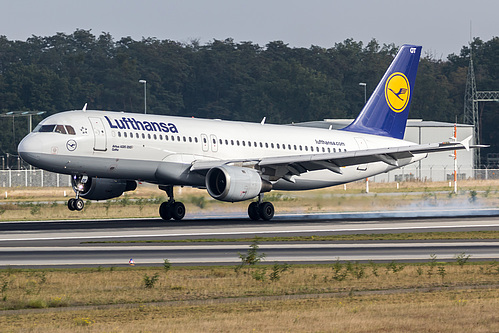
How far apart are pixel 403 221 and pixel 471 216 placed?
504 centimetres

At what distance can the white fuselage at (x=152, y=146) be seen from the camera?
3791 centimetres

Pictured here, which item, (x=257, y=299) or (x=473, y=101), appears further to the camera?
(x=473, y=101)

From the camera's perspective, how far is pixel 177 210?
42.8 m

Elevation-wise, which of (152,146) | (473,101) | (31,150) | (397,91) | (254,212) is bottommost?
(254,212)

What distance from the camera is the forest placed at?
127m

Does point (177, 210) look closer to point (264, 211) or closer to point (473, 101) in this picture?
point (264, 211)

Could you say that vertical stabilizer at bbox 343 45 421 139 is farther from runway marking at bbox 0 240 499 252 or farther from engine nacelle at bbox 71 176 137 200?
runway marking at bbox 0 240 499 252

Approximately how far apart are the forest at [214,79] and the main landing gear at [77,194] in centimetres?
7760

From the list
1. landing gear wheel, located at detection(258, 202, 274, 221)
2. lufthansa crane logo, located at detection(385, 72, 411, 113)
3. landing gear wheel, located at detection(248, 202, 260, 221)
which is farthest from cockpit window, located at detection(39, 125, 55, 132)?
lufthansa crane logo, located at detection(385, 72, 411, 113)

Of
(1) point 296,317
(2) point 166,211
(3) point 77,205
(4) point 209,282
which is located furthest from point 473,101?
(1) point 296,317

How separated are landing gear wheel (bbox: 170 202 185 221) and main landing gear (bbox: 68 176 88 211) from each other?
15.3ft

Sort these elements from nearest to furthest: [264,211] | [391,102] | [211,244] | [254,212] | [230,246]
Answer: [230,246] < [211,244] < [264,211] < [254,212] < [391,102]

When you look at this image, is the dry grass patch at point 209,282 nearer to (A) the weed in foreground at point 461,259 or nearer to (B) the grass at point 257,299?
(B) the grass at point 257,299

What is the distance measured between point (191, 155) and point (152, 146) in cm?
232
